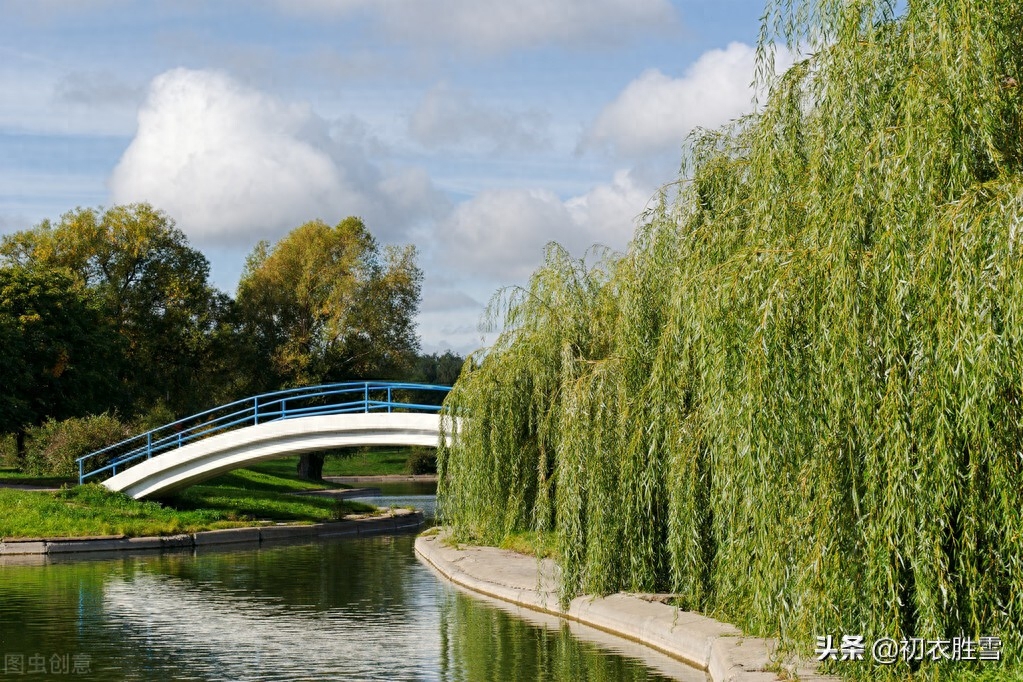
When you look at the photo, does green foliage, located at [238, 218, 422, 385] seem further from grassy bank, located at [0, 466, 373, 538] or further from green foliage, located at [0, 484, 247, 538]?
A: green foliage, located at [0, 484, 247, 538]

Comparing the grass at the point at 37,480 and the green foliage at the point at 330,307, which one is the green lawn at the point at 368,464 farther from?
the grass at the point at 37,480

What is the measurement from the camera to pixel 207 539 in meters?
28.0

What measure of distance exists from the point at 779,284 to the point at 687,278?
10.1ft

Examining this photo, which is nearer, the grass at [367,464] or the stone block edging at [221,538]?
the stone block edging at [221,538]

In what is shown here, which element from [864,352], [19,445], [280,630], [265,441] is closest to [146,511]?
[265,441]

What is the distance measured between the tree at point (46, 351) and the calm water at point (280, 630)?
1697 cm

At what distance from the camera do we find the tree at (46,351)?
3866 cm

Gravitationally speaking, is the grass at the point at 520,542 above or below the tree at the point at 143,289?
below

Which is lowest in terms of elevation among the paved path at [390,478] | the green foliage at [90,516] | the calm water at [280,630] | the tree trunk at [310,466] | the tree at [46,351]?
the calm water at [280,630]

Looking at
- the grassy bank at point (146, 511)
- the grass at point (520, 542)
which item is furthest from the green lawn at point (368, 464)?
the grass at point (520, 542)

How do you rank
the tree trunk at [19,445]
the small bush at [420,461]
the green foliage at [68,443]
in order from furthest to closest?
1. the small bush at [420,461]
2. the tree trunk at [19,445]
3. the green foliage at [68,443]

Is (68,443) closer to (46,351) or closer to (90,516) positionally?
(90,516)

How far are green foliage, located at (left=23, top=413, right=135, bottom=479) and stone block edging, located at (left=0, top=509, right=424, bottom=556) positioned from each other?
17.3ft

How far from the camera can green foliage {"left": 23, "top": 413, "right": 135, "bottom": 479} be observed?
103 feet
